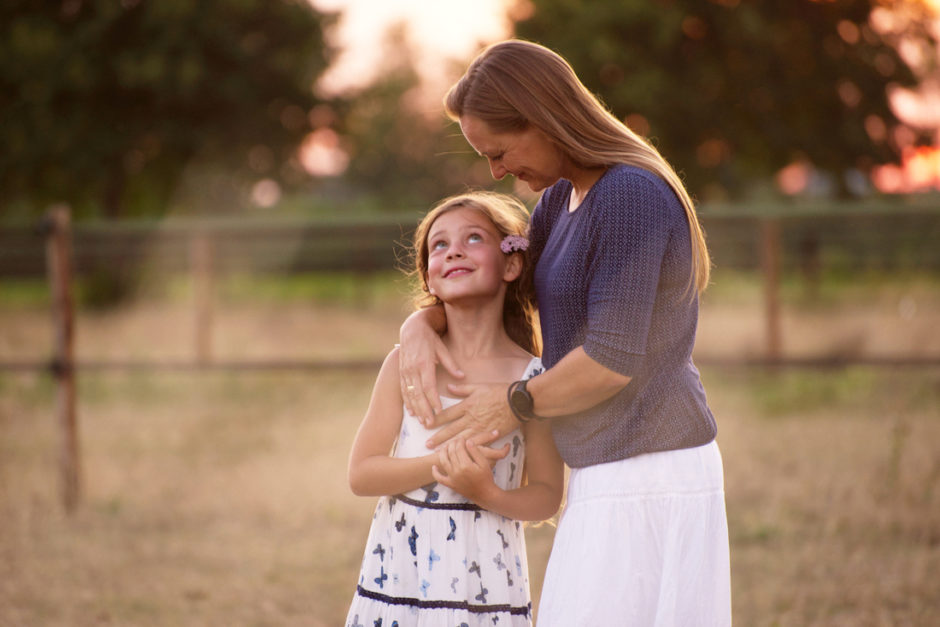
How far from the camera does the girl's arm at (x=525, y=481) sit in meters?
1.91

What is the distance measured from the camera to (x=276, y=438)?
673 centimetres

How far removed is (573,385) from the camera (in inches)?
69.8

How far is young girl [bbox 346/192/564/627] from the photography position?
6.59 ft

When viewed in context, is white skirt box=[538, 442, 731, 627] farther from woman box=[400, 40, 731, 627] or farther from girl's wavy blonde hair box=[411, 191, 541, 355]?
girl's wavy blonde hair box=[411, 191, 541, 355]

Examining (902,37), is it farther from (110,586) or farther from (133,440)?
(110,586)

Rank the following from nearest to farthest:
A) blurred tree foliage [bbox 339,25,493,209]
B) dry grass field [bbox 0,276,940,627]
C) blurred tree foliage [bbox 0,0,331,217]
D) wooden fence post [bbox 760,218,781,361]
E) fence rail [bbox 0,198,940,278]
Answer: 1. dry grass field [bbox 0,276,940,627]
2. wooden fence post [bbox 760,218,781,361]
3. fence rail [bbox 0,198,940,278]
4. blurred tree foliage [bbox 0,0,331,217]
5. blurred tree foliage [bbox 339,25,493,209]

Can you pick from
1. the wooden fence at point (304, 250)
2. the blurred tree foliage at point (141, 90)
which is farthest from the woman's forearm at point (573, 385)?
the blurred tree foliage at point (141, 90)

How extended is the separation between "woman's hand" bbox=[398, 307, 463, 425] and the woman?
0.22 metres

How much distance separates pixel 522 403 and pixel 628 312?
302 millimetres

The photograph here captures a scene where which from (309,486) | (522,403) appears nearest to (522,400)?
(522,403)

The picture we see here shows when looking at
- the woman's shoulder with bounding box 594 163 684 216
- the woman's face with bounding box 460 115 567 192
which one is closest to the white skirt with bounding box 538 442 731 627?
the woman's shoulder with bounding box 594 163 684 216

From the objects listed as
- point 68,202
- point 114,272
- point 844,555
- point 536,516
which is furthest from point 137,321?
point 536,516

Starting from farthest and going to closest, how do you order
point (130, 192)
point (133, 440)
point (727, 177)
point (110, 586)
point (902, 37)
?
1. point (727, 177)
2. point (130, 192)
3. point (902, 37)
4. point (133, 440)
5. point (110, 586)

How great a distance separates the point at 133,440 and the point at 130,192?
1205 cm
